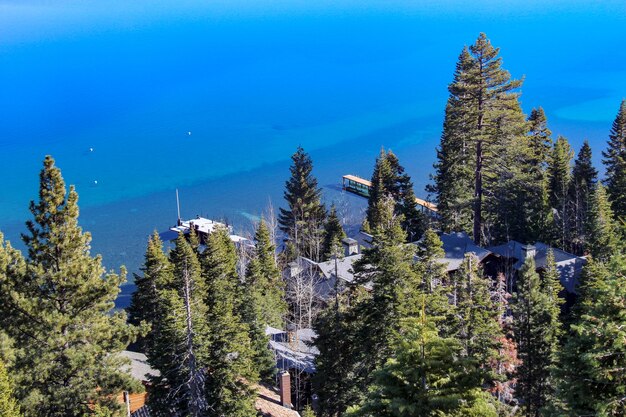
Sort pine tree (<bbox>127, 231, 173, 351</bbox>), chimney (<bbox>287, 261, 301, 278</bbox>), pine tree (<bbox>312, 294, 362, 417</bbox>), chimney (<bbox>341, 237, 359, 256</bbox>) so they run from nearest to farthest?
pine tree (<bbox>312, 294, 362, 417</bbox>), pine tree (<bbox>127, 231, 173, 351</bbox>), chimney (<bbox>287, 261, 301, 278</bbox>), chimney (<bbox>341, 237, 359, 256</bbox>)

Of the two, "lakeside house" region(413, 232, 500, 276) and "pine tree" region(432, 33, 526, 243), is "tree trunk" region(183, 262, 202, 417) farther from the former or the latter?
"pine tree" region(432, 33, 526, 243)

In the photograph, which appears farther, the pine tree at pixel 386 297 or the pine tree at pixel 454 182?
the pine tree at pixel 454 182

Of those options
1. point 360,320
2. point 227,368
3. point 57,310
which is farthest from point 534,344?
point 57,310

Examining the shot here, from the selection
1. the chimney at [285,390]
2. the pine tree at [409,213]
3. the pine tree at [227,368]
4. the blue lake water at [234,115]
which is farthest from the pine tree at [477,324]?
the blue lake water at [234,115]

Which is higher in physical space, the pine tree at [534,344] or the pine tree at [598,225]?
the pine tree at [598,225]

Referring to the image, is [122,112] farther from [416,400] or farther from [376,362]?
[416,400]

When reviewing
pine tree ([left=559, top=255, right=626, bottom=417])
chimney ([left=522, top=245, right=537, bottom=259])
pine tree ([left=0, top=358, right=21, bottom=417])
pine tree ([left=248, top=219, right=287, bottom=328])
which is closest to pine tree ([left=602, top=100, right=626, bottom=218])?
chimney ([left=522, top=245, right=537, bottom=259])

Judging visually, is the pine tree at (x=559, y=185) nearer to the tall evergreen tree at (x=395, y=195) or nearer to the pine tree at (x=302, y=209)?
the tall evergreen tree at (x=395, y=195)
